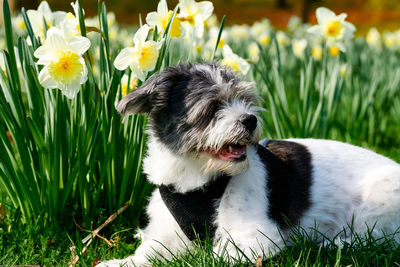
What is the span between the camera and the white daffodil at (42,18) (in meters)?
3.26

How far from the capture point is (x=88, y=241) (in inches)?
131

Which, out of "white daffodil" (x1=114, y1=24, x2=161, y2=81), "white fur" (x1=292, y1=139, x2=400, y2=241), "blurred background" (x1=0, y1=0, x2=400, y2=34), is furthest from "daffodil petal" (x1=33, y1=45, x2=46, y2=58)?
"blurred background" (x1=0, y1=0, x2=400, y2=34)

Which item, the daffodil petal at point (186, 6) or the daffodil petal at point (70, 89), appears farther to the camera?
the daffodil petal at point (186, 6)

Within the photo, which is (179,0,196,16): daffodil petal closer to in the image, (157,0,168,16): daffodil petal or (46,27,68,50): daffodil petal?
(157,0,168,16): daffodil petal

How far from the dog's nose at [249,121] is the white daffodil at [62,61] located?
0.96 m

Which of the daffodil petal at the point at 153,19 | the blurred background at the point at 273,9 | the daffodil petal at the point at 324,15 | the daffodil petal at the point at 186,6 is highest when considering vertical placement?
the daffodil petal at the point at 186,6

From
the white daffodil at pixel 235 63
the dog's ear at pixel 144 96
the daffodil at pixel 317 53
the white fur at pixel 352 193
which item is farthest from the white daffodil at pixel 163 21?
the daffodil at pixel 317 53

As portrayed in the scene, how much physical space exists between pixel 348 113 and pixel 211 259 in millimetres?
3665

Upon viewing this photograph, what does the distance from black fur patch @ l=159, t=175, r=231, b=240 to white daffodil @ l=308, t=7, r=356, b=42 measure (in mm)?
1973

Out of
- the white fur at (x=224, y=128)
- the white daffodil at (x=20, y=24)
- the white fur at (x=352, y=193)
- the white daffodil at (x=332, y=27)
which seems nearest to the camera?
the white fur at (x=224, y=128)

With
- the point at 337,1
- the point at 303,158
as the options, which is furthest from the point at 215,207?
the point at 337,1

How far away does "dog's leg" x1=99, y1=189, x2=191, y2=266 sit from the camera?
2975 mm

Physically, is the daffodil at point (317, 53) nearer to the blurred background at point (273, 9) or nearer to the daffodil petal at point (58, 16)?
the daffodil petal at point (58, 16)

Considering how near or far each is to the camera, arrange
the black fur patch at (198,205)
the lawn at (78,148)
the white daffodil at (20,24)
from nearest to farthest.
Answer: the lawn at (78,148)
the black fur patch at (198,205)
the white daffodil at (20,24)
